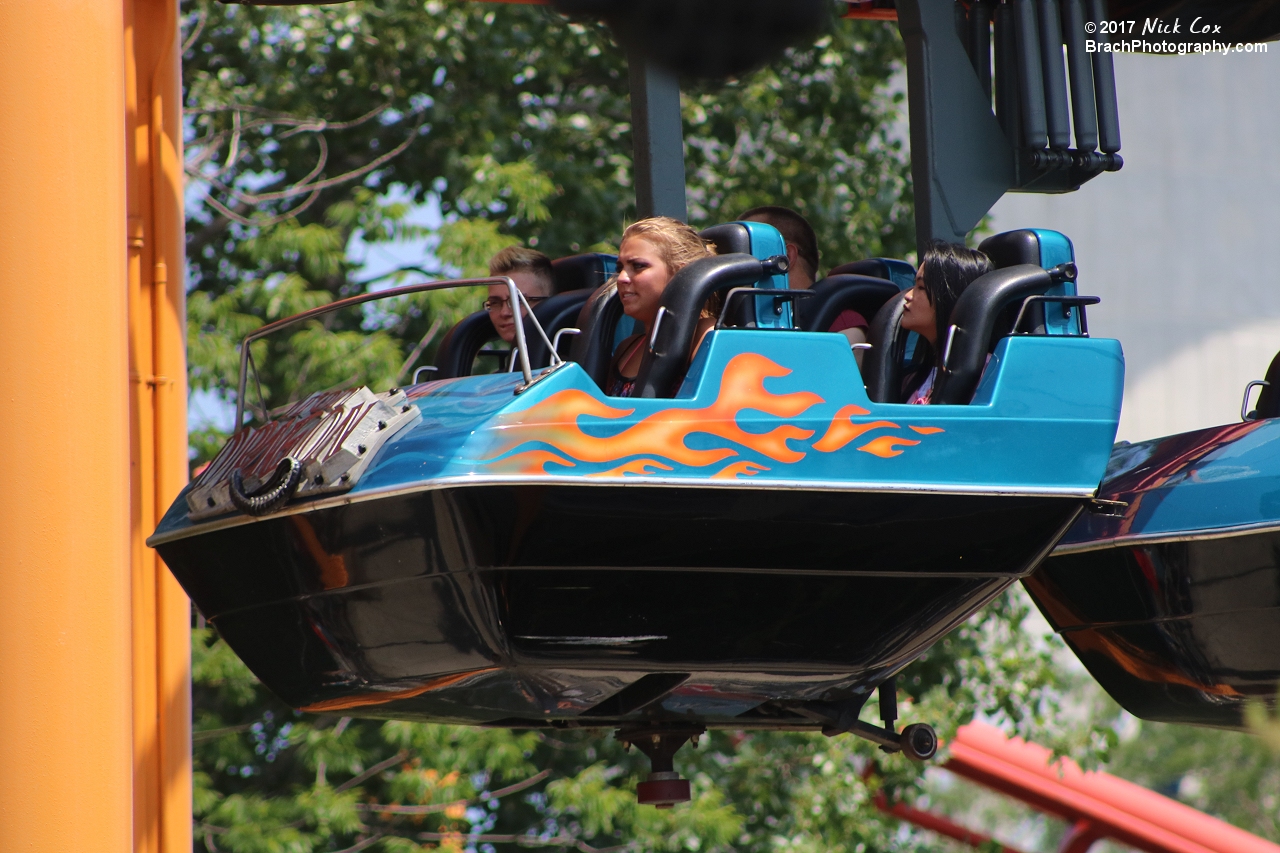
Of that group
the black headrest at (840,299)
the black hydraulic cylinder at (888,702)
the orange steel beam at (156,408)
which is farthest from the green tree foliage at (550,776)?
the black headrest at (840,299)

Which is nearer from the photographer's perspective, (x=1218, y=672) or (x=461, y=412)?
(x=461, y=412)

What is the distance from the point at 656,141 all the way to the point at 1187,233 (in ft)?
43.1

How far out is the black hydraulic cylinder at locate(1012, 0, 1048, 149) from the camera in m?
4.59

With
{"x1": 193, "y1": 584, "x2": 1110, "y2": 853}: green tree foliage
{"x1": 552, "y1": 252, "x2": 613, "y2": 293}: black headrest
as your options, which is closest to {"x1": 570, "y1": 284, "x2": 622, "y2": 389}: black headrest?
{"x1": 552, "y1": 252, "x2": 613, "y2": 293}: black headrest

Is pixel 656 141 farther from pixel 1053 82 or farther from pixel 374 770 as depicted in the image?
pixel 374 770

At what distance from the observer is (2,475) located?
3279 mm

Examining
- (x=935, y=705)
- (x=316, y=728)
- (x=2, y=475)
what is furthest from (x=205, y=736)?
(x=2, y=475)

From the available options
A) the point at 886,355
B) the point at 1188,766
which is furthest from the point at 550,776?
the point at 1188,766

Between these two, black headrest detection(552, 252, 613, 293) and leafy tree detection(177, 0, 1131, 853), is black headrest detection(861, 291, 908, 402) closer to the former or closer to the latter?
black headrest detection(552, 252, 613, 293)

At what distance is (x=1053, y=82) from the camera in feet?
Answer: 15.2

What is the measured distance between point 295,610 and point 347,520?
0.99 feet

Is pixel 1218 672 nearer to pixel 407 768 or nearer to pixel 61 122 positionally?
pixel 61 122

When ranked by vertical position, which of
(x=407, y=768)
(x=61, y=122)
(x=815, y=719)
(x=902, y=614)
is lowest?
(x=407, y=768)

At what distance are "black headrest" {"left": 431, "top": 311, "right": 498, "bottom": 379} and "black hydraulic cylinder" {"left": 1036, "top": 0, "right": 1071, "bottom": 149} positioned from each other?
5.04ft
